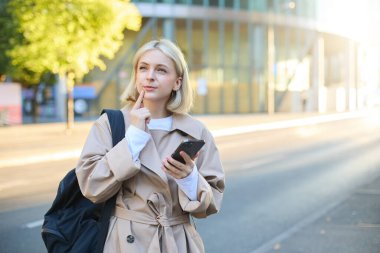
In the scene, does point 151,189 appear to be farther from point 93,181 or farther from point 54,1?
point 54,1

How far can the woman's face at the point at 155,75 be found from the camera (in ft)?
7.73

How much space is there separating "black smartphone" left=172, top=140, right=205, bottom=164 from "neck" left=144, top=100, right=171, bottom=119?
38 centimetres

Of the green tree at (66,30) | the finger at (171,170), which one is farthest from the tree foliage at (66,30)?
the finger at (171,170)

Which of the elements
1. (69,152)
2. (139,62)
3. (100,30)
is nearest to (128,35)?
(100,30)

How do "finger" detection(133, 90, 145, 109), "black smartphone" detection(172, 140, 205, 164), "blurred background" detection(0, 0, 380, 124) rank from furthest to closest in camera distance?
"blurred background" detection(0, 0, 380, 124)
"finger" detection(133, 90, 145, 109)
"black smartphone" detection(172, 140, 205, 164)

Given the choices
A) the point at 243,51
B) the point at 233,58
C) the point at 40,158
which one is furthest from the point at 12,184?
the point at 243,51

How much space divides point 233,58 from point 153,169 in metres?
43.8

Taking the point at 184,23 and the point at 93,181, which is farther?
the point at 184,23

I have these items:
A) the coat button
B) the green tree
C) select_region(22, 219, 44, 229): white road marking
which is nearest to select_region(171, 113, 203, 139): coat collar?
the coat button

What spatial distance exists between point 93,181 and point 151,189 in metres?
0.27

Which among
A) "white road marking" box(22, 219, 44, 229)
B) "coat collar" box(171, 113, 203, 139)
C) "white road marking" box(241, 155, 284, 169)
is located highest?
"coat collar" box(171, 113, 203, 139)

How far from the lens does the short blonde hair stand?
2.38m

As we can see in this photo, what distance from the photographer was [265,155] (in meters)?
14.5

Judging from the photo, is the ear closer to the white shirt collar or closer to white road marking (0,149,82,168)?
the white shirt collar
